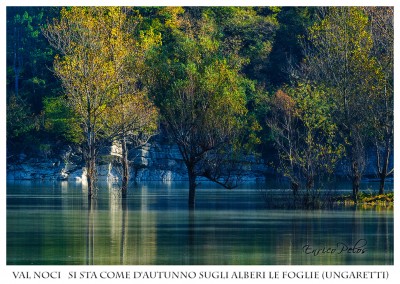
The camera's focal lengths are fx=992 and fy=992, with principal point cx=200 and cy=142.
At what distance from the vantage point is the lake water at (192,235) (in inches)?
928

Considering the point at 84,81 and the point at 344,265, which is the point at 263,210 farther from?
the point at 344,265

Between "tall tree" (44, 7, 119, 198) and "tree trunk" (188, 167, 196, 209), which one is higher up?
"tall tree" (44, 7, 119, 198)

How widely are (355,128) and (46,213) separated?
1607 centimetres

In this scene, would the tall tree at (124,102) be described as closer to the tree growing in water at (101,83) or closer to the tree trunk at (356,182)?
the tree growing in water at (101,83)

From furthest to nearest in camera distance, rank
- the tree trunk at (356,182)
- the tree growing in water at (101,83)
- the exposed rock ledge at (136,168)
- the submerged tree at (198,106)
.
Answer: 1. the exposed rock ledge at (136,168)
2. the tree growing in water at (101,83)
3. the tree trunk at (356,182)
4. the submerged tree at (198,106)

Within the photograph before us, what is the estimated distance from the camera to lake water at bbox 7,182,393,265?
23562mm

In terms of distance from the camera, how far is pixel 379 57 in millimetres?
47750

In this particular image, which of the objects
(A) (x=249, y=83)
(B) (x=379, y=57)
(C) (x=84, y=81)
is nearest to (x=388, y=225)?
(B) (x=379, y=57)

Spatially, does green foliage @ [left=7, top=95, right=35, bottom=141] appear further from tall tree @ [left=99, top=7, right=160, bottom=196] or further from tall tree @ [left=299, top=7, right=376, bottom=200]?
tall tree @ [left=299, top=7, right=376, bottom=200]

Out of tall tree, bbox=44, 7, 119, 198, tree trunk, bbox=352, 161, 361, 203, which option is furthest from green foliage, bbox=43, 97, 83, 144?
tree trunk, bbox=352, 161, 361, 203
